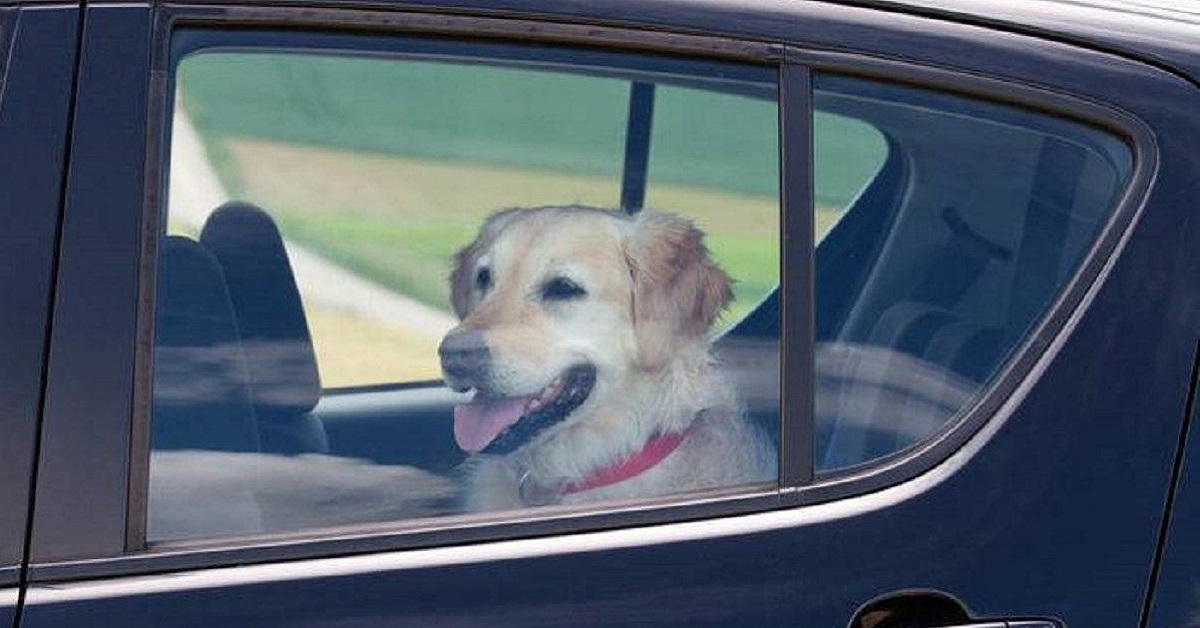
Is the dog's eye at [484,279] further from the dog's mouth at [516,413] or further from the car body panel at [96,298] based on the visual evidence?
the car body panel at [96,298]

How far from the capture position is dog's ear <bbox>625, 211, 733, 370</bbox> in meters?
2.20

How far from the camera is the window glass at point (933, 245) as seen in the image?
2172mm

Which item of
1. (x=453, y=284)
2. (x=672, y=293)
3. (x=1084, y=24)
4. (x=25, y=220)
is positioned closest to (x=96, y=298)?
(x=25, y=220)

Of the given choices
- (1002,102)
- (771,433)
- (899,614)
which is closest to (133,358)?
(771,433)

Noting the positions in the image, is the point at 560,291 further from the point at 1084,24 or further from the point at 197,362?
the point at 1084,24

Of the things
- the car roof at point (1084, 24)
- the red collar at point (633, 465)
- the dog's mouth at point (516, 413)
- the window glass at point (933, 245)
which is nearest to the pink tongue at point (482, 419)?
the dog's mouth at point (516, 413)

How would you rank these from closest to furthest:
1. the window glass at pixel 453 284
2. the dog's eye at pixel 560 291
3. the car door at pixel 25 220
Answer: the car door at pixel 25 220 < the window glass at pixel 453 284 < the dog's eye at pixel 560 291

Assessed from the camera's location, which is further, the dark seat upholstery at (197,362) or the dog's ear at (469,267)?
the dog's ear at (469,267)

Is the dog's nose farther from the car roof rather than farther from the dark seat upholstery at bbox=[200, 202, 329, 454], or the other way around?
the car roof

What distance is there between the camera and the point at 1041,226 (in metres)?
2.20

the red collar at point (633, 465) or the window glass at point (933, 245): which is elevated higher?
the window glass at point (933, 245)

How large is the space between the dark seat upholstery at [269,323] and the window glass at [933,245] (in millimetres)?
533

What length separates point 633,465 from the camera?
2168 millimetres

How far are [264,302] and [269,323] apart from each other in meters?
0.02
